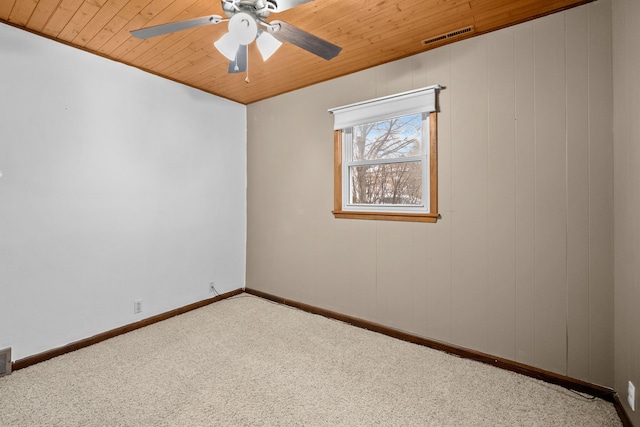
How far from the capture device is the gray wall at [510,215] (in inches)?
77.9

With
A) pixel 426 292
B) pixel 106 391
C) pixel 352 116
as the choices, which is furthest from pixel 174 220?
pixel 426 292

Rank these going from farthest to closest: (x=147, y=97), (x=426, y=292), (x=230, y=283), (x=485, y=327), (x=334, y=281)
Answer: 1. (x=230, y=283)
2. (x=334, y=281)
3. (x=147, y=97)
4. (x=426, y=292)
5. (x=485, y=327)

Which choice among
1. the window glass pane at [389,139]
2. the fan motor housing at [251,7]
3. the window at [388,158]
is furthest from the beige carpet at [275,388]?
the fan motor housing at [251,7]

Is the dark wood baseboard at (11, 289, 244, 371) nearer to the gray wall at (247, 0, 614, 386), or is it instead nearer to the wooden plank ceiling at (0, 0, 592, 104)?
the gray wall at (247, 0, 614, 386)

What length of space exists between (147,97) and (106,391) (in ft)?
8.29

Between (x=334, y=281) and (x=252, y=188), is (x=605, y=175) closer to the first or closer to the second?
(x=334, y=281)

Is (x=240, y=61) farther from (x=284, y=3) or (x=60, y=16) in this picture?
(x=60, y=16)

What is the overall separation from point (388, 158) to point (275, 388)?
2.11m

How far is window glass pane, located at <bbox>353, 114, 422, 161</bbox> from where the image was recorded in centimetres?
292

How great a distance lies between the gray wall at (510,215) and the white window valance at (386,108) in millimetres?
95

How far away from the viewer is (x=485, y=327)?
2.40 meters

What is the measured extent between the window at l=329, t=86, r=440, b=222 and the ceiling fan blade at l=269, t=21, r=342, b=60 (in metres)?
1.08

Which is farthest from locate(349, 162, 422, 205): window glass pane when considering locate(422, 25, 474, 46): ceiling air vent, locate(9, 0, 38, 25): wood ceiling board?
locate(9, 0, 38, 25): wood ceiling board

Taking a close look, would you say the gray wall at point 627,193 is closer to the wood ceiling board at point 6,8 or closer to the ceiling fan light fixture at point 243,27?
the ceiling fan light fixture at point 243,27
